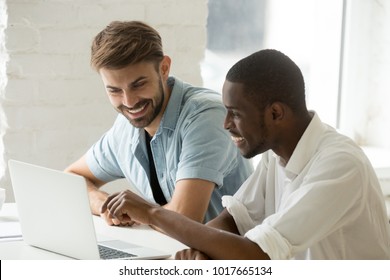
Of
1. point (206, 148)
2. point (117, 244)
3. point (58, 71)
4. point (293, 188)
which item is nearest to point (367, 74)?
point (58, 71)

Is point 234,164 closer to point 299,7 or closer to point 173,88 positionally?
point 173,88

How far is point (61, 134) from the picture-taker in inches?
115

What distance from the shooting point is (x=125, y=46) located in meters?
2.28

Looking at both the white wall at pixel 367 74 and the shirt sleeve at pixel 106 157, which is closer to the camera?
the shirt sleeve at pixel 106 157

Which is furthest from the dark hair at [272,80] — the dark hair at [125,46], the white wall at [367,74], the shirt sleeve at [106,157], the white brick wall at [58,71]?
the white wall at [367,74]

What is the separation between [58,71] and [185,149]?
0.79 meters

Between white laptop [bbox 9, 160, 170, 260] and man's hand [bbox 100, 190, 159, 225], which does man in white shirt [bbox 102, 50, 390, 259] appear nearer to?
man's hand [bbox 100, 190, 159, 225]

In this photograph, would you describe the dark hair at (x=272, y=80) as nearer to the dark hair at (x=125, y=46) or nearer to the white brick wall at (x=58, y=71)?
the dark hair at (x=125, y=46)

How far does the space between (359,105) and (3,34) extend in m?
1.59

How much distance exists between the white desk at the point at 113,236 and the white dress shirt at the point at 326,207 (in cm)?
30

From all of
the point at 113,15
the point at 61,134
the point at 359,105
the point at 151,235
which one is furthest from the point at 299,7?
the point at 151,235

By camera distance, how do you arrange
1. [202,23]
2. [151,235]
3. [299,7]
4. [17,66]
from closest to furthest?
[151,235] < [17,66] < [202,23] < [299,7]

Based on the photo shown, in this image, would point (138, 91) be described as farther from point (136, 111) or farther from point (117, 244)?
point (117, 244)

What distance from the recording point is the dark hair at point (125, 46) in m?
2.26
